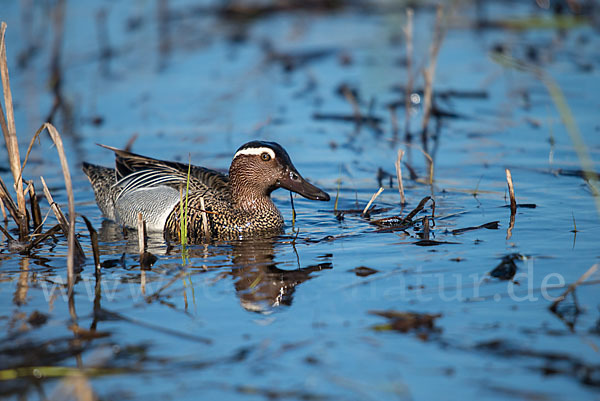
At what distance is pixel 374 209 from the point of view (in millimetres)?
7375

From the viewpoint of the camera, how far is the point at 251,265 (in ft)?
19.8

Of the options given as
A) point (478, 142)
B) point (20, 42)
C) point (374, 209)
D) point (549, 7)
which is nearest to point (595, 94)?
point (478, 142)

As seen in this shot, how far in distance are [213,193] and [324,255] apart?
167cm

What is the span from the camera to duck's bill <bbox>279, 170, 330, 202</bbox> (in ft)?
22.5

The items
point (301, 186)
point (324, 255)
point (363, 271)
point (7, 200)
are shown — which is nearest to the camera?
point (363, 271)

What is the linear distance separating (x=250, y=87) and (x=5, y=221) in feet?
20.7

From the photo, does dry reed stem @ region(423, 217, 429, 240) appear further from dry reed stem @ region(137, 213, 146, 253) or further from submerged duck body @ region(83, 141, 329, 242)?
dry reed stem @ region(137, 213, 146, 253)

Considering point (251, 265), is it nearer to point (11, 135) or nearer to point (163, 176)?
point (163, 176)

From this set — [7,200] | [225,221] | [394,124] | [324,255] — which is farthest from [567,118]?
[394,124]

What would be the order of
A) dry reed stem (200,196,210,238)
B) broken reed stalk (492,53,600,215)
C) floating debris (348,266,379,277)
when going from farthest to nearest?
dry reed stem (200,196,210,238) < floating debris (348,266,379,277) < broken reed stalk (492,53,600,215)

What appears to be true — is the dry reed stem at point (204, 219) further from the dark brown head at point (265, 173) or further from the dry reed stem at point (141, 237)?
the dry reed stem at point (141, 237)

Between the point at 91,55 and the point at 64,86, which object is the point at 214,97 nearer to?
the point at 64,86

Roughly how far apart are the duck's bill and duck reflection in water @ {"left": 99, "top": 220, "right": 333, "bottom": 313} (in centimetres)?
47

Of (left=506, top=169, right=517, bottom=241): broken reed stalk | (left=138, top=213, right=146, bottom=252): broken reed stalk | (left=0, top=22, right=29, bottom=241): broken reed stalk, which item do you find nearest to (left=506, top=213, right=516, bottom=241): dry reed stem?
(left=506, top=169, right=517, bottom=241): broken reed stalk
